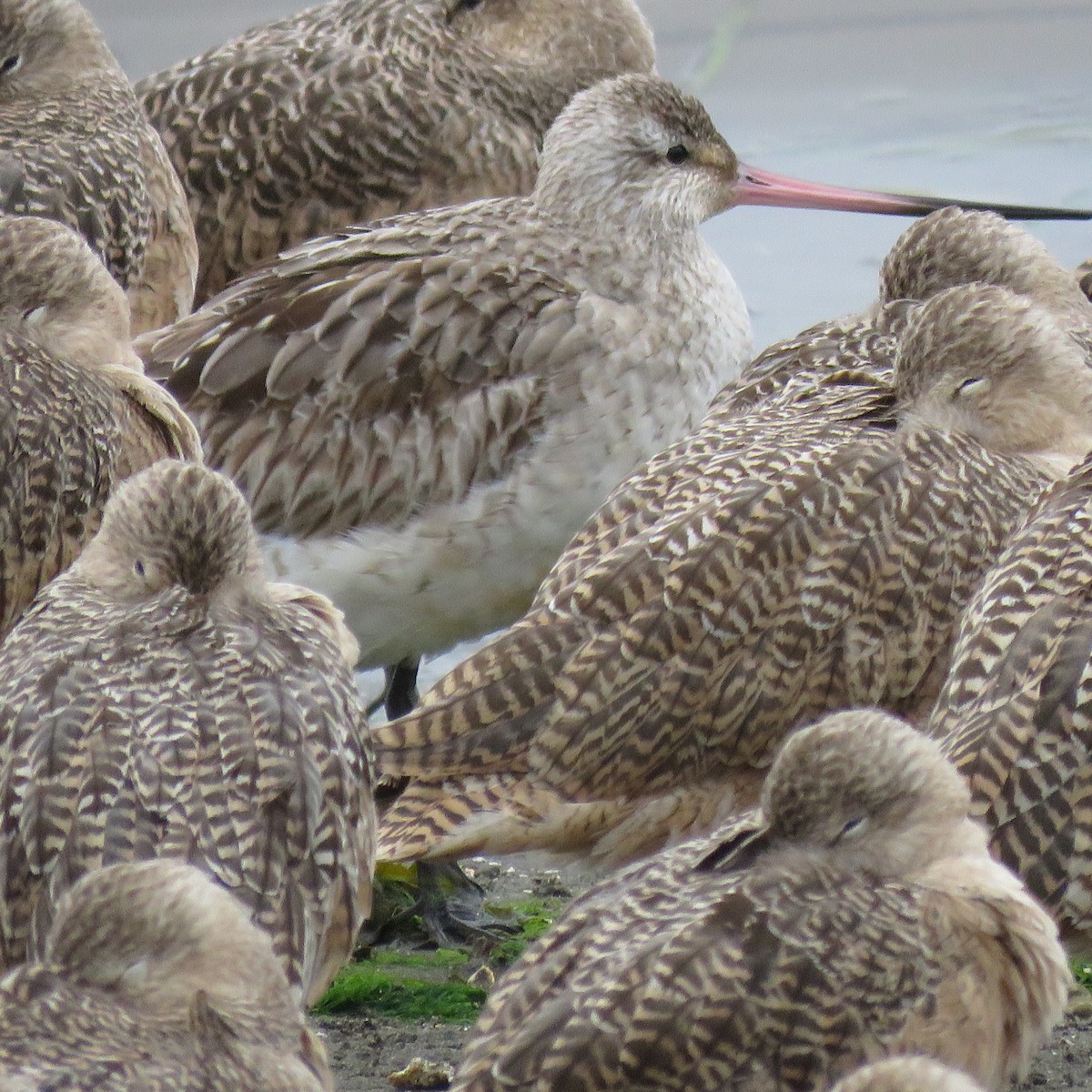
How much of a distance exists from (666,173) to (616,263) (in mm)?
336

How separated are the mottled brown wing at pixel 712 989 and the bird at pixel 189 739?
49 cm

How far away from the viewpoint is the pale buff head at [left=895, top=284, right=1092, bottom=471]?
15.5ft

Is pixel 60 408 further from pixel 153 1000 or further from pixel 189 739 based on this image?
pixel 153 1000

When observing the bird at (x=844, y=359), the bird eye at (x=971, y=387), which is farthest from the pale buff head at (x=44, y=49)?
the bird eye at (x=971, y=387)

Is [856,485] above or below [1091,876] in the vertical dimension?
above

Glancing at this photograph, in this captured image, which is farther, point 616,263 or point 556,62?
point 556,62

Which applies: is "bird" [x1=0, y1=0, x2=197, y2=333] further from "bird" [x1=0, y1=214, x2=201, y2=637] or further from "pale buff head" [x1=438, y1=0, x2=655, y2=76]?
"pale buff head" [x1=438, y1=0, x2=655, y2=76]

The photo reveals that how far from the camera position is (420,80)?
6492 millimetres

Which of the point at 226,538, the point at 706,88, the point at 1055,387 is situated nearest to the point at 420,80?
the point at 1055,387

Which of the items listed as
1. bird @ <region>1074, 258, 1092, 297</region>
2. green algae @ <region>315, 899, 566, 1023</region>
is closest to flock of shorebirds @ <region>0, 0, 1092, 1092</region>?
green algae @ <region>315, 899, 566, 1023</region>

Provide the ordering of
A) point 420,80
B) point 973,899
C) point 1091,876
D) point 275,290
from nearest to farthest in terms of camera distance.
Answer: point 973,899 < point 1091,876 < point 275,290 < point 420,80

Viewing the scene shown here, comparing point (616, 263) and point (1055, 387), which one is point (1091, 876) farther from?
point (616, 263)

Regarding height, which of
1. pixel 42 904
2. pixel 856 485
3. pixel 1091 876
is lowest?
pixel 42 904

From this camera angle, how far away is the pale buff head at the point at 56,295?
4.77 metres
